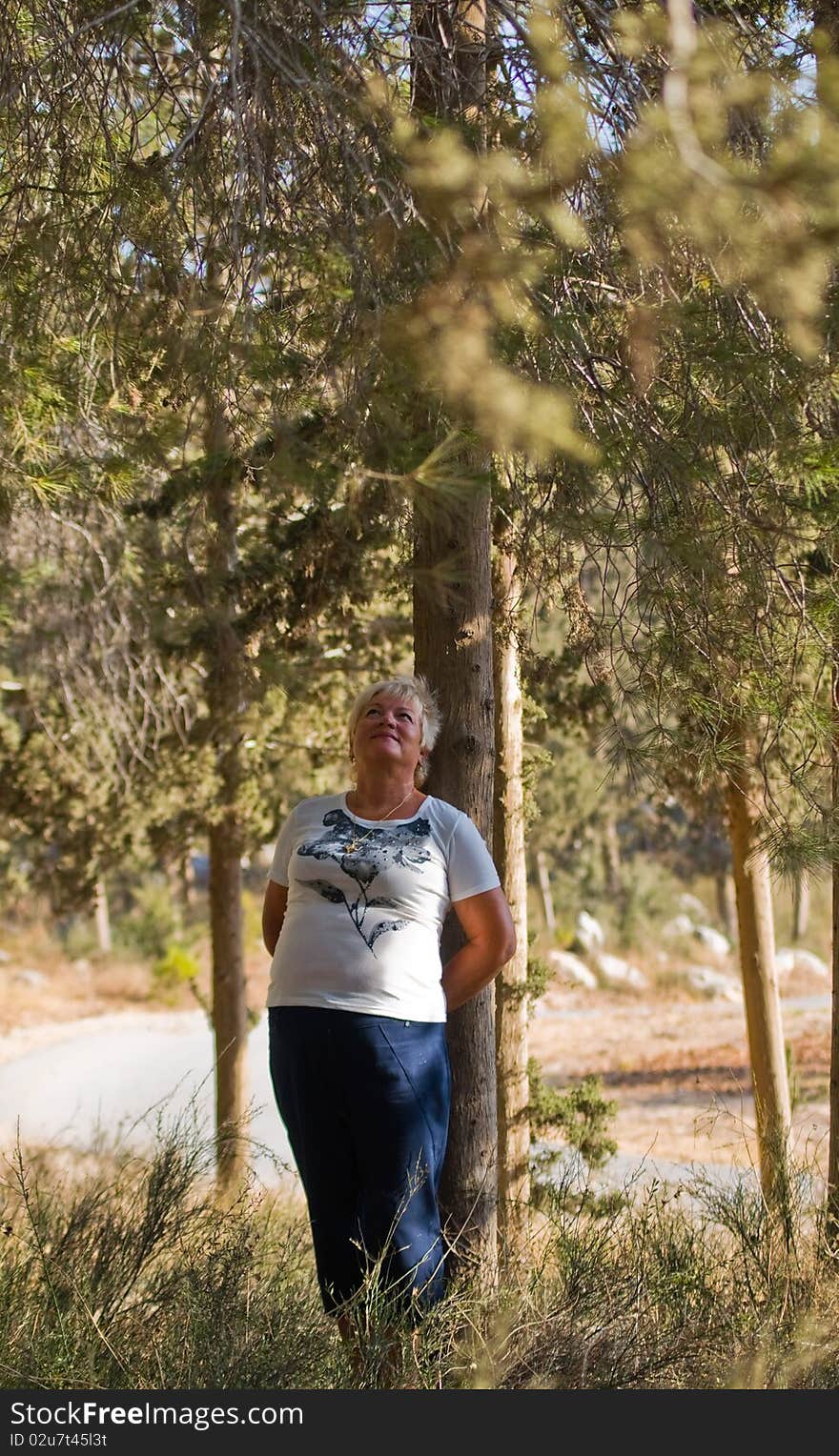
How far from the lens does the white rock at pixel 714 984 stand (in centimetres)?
2431

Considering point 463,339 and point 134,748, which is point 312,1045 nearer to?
point 463,339

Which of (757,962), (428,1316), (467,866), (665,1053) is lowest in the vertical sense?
(665,1053)

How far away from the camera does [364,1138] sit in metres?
3.71

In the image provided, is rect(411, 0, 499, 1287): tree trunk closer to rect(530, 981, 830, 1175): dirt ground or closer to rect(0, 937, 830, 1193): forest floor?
rect(530, 981, 830, 1175): dirt ground

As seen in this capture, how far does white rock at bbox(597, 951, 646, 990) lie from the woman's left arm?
21821mm

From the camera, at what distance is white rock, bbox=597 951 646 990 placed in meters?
25.3

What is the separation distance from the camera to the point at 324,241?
3930 mm

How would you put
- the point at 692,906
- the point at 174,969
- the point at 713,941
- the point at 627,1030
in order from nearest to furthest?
the point at 627,1030 → the point at 174,969 → the point at 713,941 → the point at 692,906

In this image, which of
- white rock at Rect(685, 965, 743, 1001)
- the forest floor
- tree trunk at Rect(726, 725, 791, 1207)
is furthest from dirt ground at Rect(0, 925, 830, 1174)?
tree trunk at Rect(726, 725, 791, 1207)

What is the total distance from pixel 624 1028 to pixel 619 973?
3393mm

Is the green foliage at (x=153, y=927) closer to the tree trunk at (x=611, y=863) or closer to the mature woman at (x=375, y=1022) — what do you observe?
the tree trunk at (x=611, y=863)

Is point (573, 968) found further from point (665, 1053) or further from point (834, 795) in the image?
point (834, 795)

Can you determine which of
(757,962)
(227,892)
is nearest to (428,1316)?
(757,962)

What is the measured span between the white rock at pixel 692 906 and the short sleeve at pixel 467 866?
27.6 m
